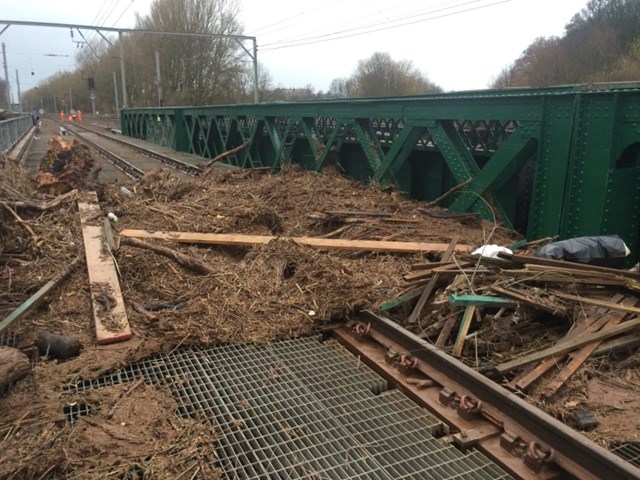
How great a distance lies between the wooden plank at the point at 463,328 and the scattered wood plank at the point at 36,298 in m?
3.03

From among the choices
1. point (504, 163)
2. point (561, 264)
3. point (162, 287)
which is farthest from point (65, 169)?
point (561, 264)

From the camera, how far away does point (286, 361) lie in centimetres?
349

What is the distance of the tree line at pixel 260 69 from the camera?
1082 inches

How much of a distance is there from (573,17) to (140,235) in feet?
124

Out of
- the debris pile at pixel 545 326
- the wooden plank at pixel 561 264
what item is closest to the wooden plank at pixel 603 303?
the debris pile at pixel 545 326

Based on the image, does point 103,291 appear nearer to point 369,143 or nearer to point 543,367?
point 543,367

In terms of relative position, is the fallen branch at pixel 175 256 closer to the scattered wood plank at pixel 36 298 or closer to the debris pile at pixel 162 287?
the debris pile at pixel 162 287

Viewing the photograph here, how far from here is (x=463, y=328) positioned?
11.6ft

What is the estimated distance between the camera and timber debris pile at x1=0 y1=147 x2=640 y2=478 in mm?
2596

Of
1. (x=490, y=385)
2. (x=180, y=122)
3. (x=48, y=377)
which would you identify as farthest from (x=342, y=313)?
(x=180, y=122)

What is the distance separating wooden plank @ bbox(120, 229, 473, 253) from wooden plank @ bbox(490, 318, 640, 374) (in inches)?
79.9

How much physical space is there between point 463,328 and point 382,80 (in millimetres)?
46942

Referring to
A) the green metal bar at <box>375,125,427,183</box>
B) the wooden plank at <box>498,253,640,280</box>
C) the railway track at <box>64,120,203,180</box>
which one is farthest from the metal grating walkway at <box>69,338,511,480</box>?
the railway track at <box>64,120,203,180</box>

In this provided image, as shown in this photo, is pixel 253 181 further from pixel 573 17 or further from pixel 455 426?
pixel 573 17
